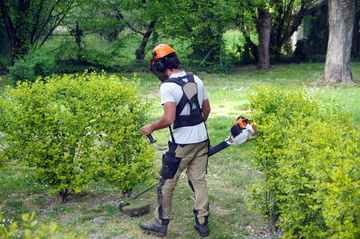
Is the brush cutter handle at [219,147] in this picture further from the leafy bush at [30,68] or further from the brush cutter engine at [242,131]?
the leafy bush at [30,68]

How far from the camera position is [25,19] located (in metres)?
18.0

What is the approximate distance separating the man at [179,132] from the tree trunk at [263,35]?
17.8 m

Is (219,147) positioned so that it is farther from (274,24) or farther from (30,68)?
(274,24)

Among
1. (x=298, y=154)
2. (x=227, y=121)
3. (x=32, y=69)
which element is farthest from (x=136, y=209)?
(x=32, y=69)

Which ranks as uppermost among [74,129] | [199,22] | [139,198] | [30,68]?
[199,22]

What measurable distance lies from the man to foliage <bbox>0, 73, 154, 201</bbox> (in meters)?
0.85

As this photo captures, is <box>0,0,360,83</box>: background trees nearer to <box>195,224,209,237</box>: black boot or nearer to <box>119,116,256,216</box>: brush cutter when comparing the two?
<box>119,116,256,216</box>: brush cutter

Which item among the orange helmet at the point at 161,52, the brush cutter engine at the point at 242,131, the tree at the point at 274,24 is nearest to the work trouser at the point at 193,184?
the brush cutter engine at the point at 242,131

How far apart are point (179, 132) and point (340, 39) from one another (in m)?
12.4

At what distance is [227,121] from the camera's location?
31.7 ft

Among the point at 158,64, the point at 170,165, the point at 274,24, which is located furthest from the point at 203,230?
the point at 274,24

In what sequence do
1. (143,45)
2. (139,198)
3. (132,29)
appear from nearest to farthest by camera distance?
(139,198), (143,45), (132,29)

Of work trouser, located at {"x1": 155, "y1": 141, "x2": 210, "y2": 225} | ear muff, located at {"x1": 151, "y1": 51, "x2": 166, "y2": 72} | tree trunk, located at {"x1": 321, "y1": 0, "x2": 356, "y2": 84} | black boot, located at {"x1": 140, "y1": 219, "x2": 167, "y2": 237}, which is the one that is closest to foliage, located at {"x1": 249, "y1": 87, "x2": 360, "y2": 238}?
work trouser, located at {"x1": 155, "y1": 141, "x2": 210, "y2": 225}

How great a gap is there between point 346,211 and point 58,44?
59.9ft
